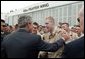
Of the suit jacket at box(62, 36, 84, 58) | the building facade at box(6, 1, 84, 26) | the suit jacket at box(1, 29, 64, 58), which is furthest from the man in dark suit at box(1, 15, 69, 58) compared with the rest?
the building facade at box(6, 1, 84, 26)

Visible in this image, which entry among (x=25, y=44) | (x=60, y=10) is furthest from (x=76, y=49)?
(x=60, y=10)

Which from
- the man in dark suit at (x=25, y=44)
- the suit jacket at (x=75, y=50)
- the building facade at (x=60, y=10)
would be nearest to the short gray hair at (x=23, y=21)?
the man in dark suit at (x=25, y=44)

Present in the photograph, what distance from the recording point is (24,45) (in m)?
3.74

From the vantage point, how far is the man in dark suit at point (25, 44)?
3.75 m

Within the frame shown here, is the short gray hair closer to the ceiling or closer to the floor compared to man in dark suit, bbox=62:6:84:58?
closer to the ceiling

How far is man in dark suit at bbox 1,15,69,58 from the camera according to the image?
375 centimetres

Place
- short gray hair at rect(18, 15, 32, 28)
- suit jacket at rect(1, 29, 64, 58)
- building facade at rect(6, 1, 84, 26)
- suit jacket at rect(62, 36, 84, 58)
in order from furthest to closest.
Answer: building facade at rect(6, 1, 84, 26)
short gray hair at rect(18, 15, 32, 28)
suit jacket at rect(1, 29, 64, 58)
suit jacket at rect(62, 36, 84, 58)

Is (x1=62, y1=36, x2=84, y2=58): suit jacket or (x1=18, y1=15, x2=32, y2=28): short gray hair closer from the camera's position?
(x1=62, y1=36, x2=84, y2=58): suit jacket

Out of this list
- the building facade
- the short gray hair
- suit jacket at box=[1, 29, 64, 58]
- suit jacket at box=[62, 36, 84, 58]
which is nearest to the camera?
suit jacket at box=[62, 36, 84, 58]

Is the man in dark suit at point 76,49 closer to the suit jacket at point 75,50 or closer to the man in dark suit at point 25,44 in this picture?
the suit jacket at point 75,50

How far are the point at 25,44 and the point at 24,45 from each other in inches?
0.8

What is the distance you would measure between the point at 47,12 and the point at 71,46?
38.7ft

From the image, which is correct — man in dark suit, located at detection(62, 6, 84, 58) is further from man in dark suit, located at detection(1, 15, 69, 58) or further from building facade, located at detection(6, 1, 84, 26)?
building facade, located at detection(6, 1, 84, 26)

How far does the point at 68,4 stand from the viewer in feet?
37.9
